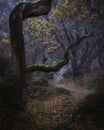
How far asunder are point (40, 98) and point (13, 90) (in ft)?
16.1

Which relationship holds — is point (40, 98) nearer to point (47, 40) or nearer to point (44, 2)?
point (44, 2)

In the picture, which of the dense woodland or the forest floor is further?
the dense woodland

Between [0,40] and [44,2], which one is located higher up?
[44,2]

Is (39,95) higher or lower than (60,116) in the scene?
lower

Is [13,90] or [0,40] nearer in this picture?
[13,90]

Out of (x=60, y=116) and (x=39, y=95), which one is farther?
(x=39, y=95)

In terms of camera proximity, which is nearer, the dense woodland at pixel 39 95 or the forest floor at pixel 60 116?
the forest floor at pixel 60 116

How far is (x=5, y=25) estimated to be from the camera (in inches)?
1089

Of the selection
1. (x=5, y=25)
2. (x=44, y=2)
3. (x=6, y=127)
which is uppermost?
(x=44, y=2)

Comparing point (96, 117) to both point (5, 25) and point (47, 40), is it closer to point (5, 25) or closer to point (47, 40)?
point (5, 25)

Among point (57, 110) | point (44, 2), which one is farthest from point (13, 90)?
point (44, 2)

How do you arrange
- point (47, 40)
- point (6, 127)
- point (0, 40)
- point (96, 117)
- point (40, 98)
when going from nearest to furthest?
1. point (6, 127)
2. point (96, 117)
3. point (40, 98)
4. point (0, 40)
5. point (47, 40)

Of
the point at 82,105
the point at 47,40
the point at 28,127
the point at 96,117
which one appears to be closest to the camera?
the point at 28,127

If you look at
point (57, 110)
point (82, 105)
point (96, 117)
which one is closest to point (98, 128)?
point (96, 117)
